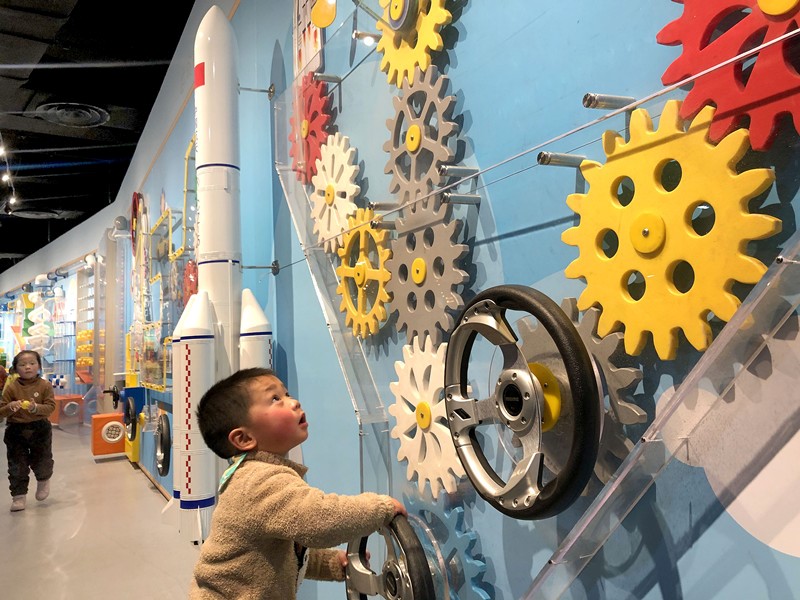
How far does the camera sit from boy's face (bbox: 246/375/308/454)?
1.27 meters

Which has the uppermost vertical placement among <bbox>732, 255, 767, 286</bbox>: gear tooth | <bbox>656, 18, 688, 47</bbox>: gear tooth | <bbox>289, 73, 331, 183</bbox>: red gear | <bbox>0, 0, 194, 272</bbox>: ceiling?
<bbox>0, 0, 194, 272</bbox>: ceiling

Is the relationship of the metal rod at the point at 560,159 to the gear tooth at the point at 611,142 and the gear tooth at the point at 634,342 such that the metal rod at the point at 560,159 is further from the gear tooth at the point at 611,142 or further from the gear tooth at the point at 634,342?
the gear tooth at the point at 634,342

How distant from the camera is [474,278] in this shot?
49.9 inches

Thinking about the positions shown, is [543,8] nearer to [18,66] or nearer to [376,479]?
[376,479]

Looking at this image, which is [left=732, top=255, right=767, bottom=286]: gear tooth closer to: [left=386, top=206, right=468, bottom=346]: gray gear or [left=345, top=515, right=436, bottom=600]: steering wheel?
[left=386, top=206, right=468, bottom=346]: gray gear

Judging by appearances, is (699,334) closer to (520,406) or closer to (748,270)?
(748,270)

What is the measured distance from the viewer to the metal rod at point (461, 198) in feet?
4.05

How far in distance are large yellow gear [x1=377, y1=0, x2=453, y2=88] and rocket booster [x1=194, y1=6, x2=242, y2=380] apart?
1.40 metres

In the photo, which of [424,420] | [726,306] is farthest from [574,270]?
[424,420]

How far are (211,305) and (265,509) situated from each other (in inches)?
66.2

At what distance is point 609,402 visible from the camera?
0.92 m

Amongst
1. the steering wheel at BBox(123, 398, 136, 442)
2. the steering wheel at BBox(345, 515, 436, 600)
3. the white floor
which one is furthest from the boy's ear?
the steering wheel at BBox(123, 398, 136, 442)

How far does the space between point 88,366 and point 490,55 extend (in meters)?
9.92

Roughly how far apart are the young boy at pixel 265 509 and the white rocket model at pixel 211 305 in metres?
1.29
